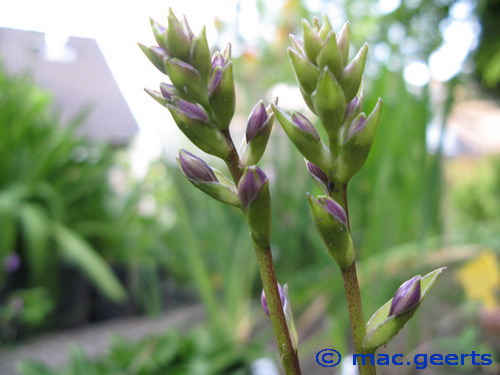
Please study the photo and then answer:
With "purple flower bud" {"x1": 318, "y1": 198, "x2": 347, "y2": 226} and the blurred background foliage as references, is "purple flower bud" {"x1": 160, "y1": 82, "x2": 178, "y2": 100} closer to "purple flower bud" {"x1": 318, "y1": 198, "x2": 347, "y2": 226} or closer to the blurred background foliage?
"purple flower bud" {"x1": 318, "y1": 198, "x2": 347, "y2": 226}

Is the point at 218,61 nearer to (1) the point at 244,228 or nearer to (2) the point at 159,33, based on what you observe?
(2) the point at 159,33

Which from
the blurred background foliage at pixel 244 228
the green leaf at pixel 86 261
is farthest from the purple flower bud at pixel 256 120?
the green leaf at pixel 86 261

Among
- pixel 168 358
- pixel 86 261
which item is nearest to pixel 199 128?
pixel 168 358

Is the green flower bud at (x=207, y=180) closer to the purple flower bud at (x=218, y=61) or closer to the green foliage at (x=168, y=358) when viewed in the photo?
the purple flower bud at (x=218, y=61)

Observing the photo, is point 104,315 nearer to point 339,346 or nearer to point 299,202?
point 299,202

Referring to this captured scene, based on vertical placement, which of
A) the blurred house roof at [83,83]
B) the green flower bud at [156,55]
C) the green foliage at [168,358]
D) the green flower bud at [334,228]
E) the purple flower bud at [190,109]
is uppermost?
the blurred house roof at [83,83]
